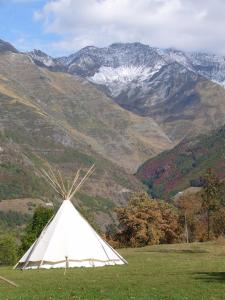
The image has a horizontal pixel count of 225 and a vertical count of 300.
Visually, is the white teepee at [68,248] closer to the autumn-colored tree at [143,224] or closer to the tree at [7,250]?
the autumn-colored tree at [143,224]

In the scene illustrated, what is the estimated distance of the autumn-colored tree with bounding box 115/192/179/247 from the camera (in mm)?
90438

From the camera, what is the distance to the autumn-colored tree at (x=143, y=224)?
90.4 m

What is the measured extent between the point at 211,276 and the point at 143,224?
57.7 metres

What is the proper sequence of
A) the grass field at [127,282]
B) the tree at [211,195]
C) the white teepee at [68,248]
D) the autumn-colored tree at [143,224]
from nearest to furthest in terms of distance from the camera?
the grass field at [127,282] → the white teepee at [68,248] → the autumn-colored tree at [143,224] → the tree at [211,195]

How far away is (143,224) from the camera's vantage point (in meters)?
91.7

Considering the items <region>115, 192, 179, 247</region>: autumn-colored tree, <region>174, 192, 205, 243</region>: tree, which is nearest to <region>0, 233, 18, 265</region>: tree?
<region>115, 192, 179, 247</region>: autumn-colored tree

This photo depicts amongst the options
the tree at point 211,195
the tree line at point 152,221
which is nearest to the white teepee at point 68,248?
the tree line at point 152,221

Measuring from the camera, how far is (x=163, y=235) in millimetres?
92812

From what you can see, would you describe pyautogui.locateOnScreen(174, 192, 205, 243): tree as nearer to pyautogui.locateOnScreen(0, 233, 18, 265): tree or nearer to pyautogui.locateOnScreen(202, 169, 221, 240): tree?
pyautogui.locateOnScreen(202, 169, 221, 240): tree

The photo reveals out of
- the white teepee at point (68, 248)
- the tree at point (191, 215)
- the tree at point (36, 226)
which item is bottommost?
the white teepee at point (68, 248)

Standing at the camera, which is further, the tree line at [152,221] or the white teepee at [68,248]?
the tree line at [152,221]

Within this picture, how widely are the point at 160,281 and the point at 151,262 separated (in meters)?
14.0

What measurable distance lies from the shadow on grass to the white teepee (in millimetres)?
10121

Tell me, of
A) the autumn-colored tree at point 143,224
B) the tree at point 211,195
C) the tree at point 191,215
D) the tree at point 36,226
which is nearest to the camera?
the tree at point 36,226
